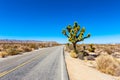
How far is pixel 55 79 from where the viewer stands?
28.9ft

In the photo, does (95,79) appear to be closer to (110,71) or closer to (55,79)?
(55,79)

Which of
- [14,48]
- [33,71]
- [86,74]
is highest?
[14,48]

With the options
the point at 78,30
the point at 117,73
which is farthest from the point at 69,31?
the point at 117,73

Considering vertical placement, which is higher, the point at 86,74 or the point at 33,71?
the point at 33,71

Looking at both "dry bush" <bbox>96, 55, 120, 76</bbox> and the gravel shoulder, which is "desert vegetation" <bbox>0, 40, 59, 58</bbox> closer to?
the gravel shoulder

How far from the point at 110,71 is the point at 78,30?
21.9m

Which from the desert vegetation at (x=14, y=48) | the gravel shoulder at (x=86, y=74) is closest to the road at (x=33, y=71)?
the gravel shoulder at (x=86, y=74)

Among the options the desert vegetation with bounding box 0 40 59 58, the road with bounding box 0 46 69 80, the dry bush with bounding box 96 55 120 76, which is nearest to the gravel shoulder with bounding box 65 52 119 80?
the road with bounding box 0 46 69 80

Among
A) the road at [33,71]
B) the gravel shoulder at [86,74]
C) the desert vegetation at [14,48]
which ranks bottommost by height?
the gravel shoulder at [86,74]

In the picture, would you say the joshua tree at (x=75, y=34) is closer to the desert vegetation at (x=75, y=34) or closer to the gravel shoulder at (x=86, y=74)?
the desert vegetation at (x=75, y=34)

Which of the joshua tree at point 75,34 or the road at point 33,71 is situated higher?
the joshua tree at point 75,34

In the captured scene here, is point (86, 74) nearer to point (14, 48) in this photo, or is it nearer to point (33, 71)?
point (33, 71)

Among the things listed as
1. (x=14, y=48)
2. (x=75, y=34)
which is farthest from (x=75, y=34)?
(x=14, y=48)

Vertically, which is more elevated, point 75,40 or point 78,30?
point 78,30
